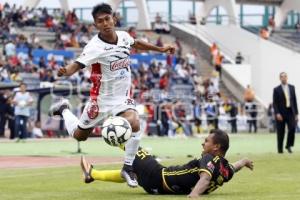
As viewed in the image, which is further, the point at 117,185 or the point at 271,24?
the point at 271,24

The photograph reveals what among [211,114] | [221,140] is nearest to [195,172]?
[221,140]

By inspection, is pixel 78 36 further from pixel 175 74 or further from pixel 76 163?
pixel 76 163

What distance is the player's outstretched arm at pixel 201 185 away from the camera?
11296 millimetres

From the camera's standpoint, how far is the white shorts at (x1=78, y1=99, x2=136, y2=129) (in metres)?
13.5

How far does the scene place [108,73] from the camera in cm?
1331

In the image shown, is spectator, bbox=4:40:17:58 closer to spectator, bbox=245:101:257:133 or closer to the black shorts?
spectator, bbox=245:101:257:133

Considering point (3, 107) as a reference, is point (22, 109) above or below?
above

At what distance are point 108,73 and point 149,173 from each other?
1998mm

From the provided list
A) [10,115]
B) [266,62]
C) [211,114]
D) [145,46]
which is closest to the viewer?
[145,46]

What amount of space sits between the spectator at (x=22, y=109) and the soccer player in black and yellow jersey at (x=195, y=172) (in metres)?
19.6

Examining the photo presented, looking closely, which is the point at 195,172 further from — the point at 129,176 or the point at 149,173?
the point at 129,176

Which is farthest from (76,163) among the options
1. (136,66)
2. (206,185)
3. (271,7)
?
(271,7)

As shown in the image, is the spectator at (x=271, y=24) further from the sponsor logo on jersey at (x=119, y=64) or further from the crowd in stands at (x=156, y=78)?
the sponsor logo on jersey at (x=119, y=64)

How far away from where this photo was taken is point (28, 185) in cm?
1385
